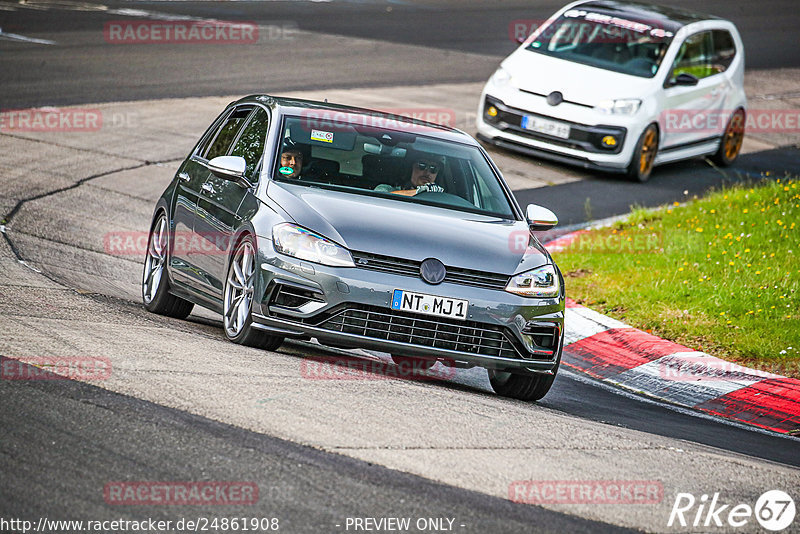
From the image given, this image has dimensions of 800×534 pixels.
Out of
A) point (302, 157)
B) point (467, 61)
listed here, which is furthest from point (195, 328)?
point (467, 61)

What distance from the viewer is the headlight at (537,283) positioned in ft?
25.2

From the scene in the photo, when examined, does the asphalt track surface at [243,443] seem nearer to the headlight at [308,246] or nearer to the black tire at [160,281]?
the black tire at [160,281]

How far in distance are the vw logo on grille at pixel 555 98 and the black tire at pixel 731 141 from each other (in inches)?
133

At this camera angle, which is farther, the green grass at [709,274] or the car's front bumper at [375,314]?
the green grass at [709,274]

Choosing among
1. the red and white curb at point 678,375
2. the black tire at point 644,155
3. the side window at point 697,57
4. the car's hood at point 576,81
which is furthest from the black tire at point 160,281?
the side window at point 697,57

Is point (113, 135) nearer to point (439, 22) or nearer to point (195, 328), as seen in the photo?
point (195, 328)

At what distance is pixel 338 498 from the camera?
16.9 ft

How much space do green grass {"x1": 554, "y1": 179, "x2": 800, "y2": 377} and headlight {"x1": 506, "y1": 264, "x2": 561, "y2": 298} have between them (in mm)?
2693

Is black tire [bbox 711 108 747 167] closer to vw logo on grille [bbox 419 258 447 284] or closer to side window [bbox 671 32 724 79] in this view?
side window [bbox 671 32 724 79]

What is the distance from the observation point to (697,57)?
18.4 metres

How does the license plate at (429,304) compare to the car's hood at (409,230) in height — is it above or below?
below

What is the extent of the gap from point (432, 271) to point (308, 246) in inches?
29.8

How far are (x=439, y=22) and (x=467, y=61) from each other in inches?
211

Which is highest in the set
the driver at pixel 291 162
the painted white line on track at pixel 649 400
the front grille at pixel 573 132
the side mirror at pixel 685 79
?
the driver at pixel 291 162
